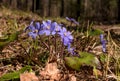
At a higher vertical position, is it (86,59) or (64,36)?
(64,36)

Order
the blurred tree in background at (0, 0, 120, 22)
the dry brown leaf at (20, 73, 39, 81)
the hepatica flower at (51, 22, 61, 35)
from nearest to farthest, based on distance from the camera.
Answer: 1. the dry brown leaf at (20, 73, 39, 81)
2. the hepatica flower at (51, 22, 61, 35)
3. the blurred tree in background at (0, 0, 120, 22)

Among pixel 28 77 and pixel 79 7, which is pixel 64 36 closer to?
pixel 28 77

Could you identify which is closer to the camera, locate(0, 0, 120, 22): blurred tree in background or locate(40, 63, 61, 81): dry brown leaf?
locate(40, 63, 61, 81): dry brown leaf

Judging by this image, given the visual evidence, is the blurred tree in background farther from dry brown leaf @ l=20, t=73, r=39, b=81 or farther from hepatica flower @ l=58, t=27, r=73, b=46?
dry brown leaf @ l=20, t=73, r=39, b=81

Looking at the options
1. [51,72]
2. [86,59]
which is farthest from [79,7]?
[51,72]

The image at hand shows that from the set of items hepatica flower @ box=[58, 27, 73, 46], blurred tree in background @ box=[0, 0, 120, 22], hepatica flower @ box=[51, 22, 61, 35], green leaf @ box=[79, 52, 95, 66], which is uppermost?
hepatica flower @ box=[51, 22, 61, 35]

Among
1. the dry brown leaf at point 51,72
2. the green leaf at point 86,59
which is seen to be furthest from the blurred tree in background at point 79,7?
the dry brown leaf at point 51,72

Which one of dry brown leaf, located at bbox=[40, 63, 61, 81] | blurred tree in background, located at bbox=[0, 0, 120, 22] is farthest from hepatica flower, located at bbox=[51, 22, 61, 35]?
blurred tree in background, located at bbox=[0, 0, 120, 22]

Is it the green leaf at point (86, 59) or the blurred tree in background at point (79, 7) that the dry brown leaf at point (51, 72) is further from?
the blurred tree in background at point (79, 7)

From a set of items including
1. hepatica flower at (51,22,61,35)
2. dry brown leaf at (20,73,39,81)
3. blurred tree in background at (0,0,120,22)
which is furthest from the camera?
blurred tree in background at (0,0,120,22)

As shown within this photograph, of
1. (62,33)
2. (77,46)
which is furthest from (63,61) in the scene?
(77,46)

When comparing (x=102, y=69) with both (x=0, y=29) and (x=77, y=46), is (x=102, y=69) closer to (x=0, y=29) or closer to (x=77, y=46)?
(x=77, y=46)
